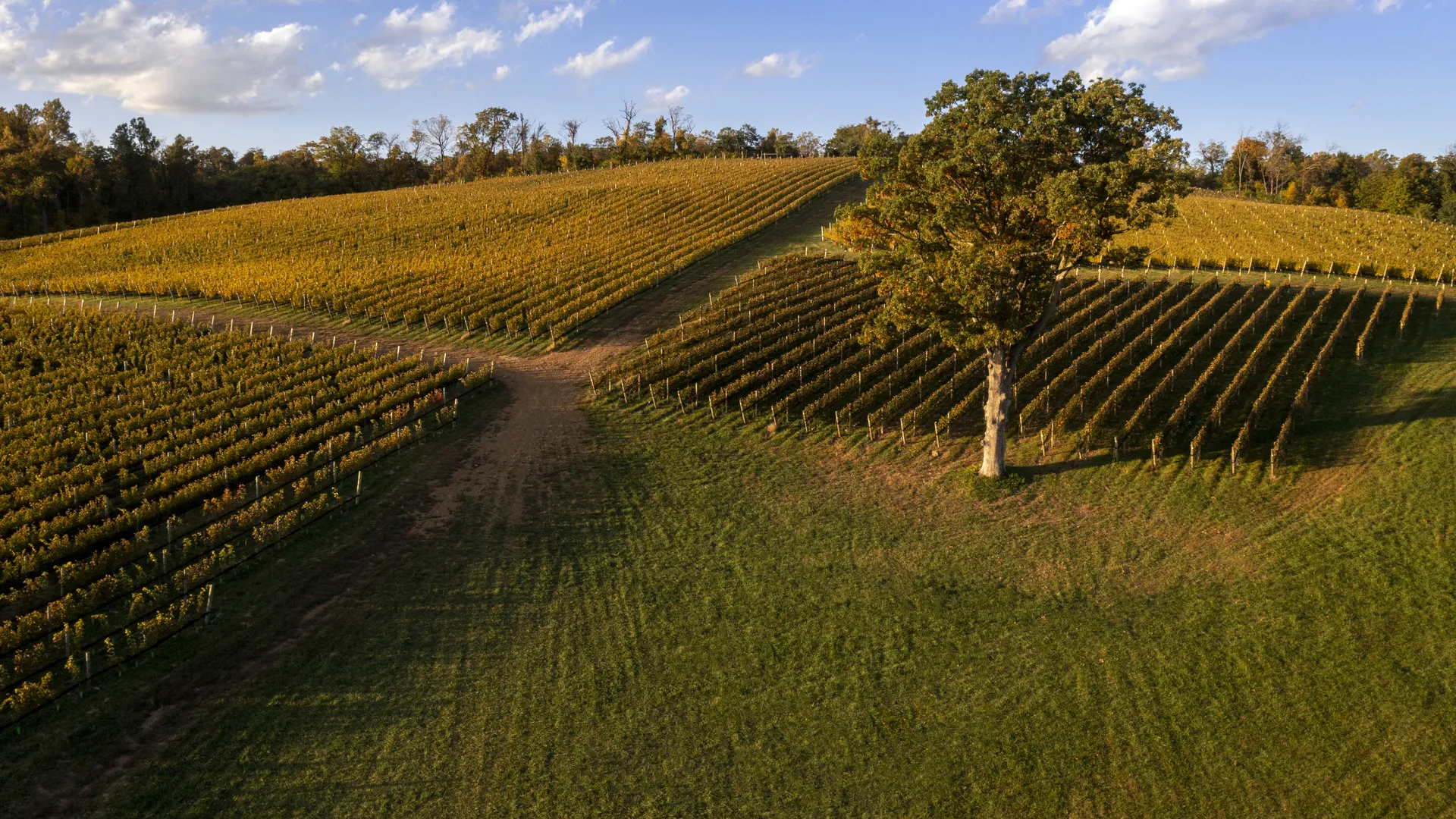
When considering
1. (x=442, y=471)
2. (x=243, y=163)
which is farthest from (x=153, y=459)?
(x=243, y=163)

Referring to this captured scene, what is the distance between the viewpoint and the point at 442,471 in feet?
87.6

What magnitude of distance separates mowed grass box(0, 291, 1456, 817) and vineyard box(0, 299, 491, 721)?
157 centimetres

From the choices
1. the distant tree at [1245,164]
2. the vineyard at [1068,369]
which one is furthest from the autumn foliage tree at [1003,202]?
the distant tree at [1245,164]

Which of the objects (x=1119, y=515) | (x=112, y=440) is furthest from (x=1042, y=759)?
(x=112, y=440)

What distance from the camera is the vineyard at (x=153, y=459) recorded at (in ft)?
59.3

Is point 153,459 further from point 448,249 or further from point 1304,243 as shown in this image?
point 1304,243

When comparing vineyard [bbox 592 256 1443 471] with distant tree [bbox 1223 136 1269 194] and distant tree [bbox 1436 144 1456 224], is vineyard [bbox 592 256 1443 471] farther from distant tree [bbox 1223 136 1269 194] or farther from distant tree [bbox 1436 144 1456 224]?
distant tree [bbox 1223 136 1269 194]

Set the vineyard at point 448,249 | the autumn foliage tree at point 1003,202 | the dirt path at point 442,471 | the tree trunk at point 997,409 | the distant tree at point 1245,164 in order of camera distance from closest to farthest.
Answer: the dirt path at point 442,471
the autumn foliage tree at point 1003,202
the tree trunk at point 997,409
the vineyard at point 448,249
the distant tree at point 1245,164

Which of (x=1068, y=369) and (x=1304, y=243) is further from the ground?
(x=1304, y=243)

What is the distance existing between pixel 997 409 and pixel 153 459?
987 inches

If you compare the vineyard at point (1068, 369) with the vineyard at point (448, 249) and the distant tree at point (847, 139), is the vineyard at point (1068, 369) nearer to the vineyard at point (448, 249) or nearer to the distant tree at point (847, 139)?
the vineyard at point (448, 249)

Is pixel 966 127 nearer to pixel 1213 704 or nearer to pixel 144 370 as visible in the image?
pixel 1213 704

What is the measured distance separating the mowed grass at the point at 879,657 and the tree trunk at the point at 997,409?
4.55 feet

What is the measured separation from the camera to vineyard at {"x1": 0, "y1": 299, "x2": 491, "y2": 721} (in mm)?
18078
